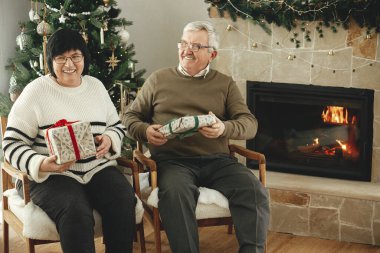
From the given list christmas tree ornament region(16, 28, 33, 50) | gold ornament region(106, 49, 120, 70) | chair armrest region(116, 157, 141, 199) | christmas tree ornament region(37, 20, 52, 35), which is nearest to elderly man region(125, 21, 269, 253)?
chair armrest region(116, 157, 141, 199)

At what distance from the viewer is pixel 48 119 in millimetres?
2811

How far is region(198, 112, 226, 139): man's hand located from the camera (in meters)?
3.01

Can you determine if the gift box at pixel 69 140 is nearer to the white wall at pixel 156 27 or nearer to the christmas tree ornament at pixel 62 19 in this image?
the christmas tree ornament at pixel 62 19

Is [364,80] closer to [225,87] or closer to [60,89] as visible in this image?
[225,87]

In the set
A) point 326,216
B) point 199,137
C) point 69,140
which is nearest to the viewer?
point 69,140

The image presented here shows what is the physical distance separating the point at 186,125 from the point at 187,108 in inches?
12.2

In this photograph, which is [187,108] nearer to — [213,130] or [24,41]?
[213,130]

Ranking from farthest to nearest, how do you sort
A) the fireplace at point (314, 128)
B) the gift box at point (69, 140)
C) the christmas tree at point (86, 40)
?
the fireplace at point (314, 128)
the christmas tree at point (86, 40)
the gift box at point (69, 140)

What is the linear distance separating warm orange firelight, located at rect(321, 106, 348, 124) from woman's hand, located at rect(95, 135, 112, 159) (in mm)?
1665

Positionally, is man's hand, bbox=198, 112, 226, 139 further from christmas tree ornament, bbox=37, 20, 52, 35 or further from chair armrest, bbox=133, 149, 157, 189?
christmas tree ornament, bbox=37, 20, 52, 35

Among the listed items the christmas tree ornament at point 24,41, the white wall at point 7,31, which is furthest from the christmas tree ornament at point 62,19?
the white wall at point 7,31

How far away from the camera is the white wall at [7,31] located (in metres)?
3.92

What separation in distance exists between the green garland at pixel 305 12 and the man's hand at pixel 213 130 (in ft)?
3.47

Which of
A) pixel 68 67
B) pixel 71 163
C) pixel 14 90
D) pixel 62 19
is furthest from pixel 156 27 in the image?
pixel 71 163
